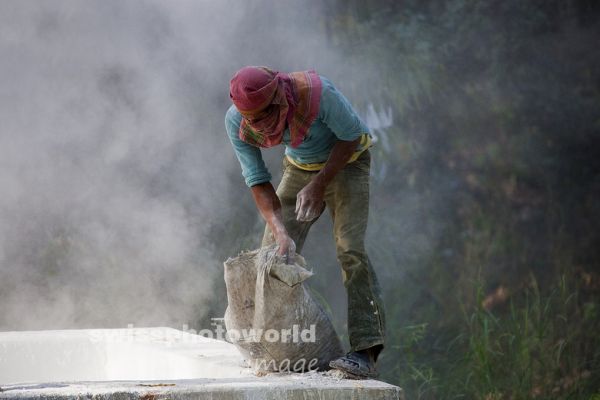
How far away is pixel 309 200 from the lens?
272 centimetres

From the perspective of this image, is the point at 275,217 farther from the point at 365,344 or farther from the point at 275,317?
the point at 365,344

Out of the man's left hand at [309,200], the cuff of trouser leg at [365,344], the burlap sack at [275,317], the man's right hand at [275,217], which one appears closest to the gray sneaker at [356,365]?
the cuff of trouser leg at [365,344]

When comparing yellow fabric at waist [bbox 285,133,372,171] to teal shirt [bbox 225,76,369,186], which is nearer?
teal shirt [bbox 225,76,369,186]

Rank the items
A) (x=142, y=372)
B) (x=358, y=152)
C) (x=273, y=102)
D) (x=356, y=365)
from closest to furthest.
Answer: (x=273, y=102)
(x=356, y=365)
(x=358, y=152)
(x=142, y=372)

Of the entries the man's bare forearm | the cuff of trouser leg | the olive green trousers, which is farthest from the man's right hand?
the cuff of trouser leg

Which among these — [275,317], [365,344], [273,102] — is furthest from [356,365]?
[273,102]

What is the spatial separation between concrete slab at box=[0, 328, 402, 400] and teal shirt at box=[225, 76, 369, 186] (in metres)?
0.80

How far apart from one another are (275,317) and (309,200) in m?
0.44

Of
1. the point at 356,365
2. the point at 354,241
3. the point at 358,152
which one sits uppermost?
the point at 358,152

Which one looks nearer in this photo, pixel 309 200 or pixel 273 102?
pixel 273 102

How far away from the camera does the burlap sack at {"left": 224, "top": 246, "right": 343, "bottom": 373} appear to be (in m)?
2.71

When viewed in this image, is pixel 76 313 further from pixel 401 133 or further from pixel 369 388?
pixel 369 388

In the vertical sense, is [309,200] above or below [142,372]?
above

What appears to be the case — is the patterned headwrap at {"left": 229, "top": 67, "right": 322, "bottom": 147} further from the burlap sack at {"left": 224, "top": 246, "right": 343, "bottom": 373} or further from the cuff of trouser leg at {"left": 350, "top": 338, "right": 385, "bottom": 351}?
the cuff of trouser leg at {"left": 350, "top": 338, "right": 385, "bottom": 351}
